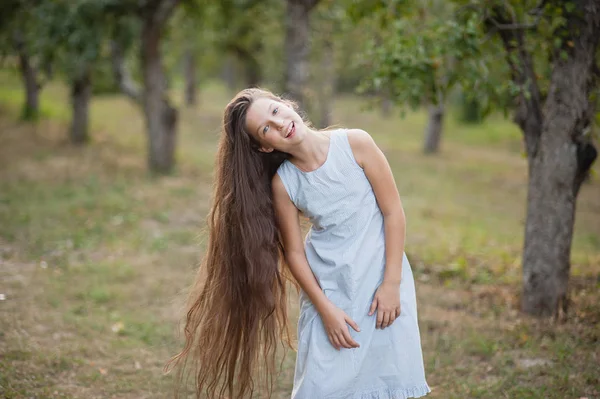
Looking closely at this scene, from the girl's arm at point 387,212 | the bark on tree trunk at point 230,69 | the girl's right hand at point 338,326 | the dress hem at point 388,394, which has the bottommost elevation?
the dress hem at point 388,394

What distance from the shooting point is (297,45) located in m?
9.67

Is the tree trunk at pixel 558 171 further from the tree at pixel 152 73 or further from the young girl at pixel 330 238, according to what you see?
the tree at pixel 152 73

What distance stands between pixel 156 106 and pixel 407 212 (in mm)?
4917

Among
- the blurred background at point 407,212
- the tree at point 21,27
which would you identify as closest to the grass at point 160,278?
the blurred background at point 407,212

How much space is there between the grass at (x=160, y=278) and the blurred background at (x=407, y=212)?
2 centimetres

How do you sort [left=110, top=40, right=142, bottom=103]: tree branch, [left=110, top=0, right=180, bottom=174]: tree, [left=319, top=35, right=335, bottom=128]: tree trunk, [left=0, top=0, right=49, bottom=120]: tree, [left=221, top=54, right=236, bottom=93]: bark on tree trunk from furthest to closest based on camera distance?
1. [left=221, top=54, right=236, bottom=93]: bark on tree trunk
2. [left=319, top=35, right=335, bottom=128]: tree trunk
3. [left=110, top=40, right=142, bottom=103]: tree branch
4. [left=110, top=0, right=180, bottom=174]: tree
5. [left=0, top=0, right=49, bottom=120]: tree

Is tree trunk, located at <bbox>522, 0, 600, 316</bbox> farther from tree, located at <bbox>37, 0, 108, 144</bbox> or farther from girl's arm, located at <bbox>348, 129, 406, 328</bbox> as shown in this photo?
tree, located at <bbox>37, 0, 108, 144</bbox>

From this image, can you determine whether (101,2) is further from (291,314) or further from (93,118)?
(93,118)

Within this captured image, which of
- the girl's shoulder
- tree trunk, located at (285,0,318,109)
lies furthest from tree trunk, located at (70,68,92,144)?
the girl's shoulder

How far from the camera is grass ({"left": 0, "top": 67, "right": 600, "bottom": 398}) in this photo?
3.91m

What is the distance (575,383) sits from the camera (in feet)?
11.9

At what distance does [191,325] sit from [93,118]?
710 inches

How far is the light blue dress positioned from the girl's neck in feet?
0.09

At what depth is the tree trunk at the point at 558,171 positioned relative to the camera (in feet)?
14.4
